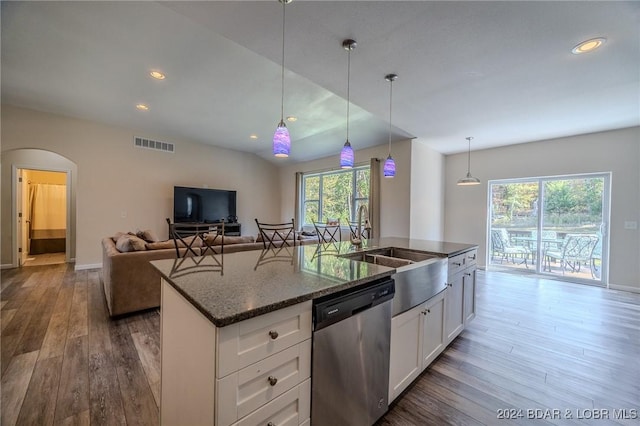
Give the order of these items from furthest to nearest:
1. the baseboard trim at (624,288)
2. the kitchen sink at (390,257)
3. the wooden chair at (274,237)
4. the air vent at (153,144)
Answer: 1. the air vent at (153,144)
2. the baseboard trim at (624,288)
3. the wooden chair at (274,237)
4. the kitchen sink at (390,257)

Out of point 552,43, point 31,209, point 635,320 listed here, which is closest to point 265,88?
point 552,43

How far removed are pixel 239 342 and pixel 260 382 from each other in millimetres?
199

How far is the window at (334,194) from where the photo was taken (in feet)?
20.7

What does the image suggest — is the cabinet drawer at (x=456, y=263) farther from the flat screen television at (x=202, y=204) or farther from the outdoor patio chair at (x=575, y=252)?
the flat screen television at (x=202, y=204)

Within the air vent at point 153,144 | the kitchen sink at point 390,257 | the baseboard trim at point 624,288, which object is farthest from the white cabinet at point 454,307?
the air vent at point 153,144

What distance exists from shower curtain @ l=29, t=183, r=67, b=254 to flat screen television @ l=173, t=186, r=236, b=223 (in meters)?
3.12

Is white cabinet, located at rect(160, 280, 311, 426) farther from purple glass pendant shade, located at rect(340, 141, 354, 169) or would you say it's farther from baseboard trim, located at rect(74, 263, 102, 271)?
baseboard trim, located at rect(74, 263, 102, 271)

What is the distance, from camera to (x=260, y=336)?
94 cm

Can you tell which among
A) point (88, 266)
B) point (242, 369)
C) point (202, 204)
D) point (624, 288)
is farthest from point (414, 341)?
→ point (88, 266)

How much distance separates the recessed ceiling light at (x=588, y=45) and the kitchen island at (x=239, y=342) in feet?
8.53

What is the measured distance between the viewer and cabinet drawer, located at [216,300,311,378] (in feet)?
2.80

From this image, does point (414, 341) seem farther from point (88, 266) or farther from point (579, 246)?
point (88, 266)

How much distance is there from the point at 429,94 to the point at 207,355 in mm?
3456

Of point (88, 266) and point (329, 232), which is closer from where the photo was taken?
point (329, 232)
